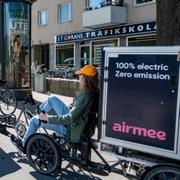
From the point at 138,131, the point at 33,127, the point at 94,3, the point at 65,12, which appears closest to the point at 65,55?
the point at 65,12

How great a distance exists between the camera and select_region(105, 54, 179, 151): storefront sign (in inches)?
148

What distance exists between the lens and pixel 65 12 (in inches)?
1012

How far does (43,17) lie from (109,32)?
8454 millimetres

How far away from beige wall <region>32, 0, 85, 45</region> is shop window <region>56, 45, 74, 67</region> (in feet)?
3.28

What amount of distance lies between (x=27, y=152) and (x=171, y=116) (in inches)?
89.4

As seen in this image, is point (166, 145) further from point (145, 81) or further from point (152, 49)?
point (152, 49)

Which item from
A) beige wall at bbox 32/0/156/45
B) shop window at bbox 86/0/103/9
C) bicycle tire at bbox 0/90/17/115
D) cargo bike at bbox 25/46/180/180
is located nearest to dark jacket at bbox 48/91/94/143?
cargo bike at bbox 25/46/180/180

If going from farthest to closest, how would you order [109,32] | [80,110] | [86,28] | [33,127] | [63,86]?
[86,28] < [109,32] < [63,86] < [33,127] < [80,110]

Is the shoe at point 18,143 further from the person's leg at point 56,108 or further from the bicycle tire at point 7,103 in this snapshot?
the bicycle tire at point 7,103

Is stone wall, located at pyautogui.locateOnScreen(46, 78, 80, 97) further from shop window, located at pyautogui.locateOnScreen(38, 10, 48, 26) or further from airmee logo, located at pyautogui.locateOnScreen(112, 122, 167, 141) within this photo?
shop window, located at pyautogui.locateOnScreen(38, 10, 48, 26)

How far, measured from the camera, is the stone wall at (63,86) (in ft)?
46.4

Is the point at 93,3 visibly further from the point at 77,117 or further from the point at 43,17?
the point at 77,117

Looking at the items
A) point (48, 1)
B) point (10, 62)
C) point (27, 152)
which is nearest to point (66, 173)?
point (27, 152)

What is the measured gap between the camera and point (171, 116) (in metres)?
3.73
